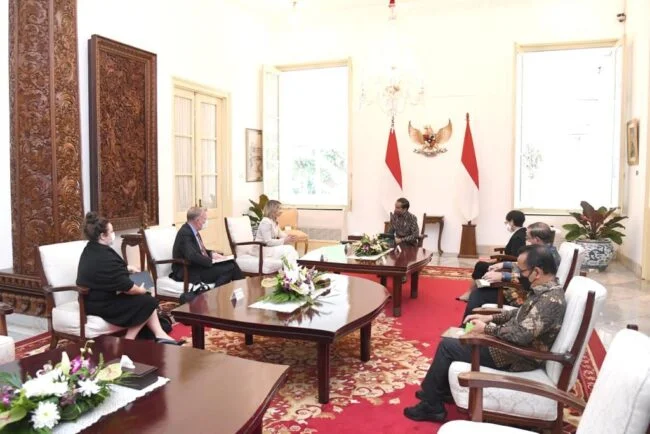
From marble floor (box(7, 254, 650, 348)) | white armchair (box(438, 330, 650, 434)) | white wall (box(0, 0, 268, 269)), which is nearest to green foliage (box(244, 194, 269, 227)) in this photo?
white wall (box(0, 0, 268, 269))

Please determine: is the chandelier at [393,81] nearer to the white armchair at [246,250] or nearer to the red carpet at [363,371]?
the white armchair at [246,250]

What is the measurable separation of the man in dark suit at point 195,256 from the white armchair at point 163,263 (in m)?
0.08

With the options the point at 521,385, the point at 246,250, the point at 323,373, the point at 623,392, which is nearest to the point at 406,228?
the point at 246,250

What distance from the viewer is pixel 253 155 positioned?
9914 millimetres

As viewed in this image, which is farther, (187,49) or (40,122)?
(187,49)

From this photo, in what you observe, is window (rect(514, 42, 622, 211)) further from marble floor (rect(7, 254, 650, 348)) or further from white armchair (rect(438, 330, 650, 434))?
white armchair (rect(438, 330, 650, 434))

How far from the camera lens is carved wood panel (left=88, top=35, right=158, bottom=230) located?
20.4ft

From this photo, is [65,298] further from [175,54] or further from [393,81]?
[393,81]

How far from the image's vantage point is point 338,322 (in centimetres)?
349

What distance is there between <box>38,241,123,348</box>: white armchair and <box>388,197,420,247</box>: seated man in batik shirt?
3885mm

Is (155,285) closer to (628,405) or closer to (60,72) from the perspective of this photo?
(60,72)

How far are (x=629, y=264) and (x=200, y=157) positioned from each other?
6.59 m

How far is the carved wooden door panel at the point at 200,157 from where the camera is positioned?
26.5ft

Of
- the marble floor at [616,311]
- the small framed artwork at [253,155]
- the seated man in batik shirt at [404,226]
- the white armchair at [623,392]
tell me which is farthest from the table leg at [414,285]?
the small framed artwork at [253,155]
